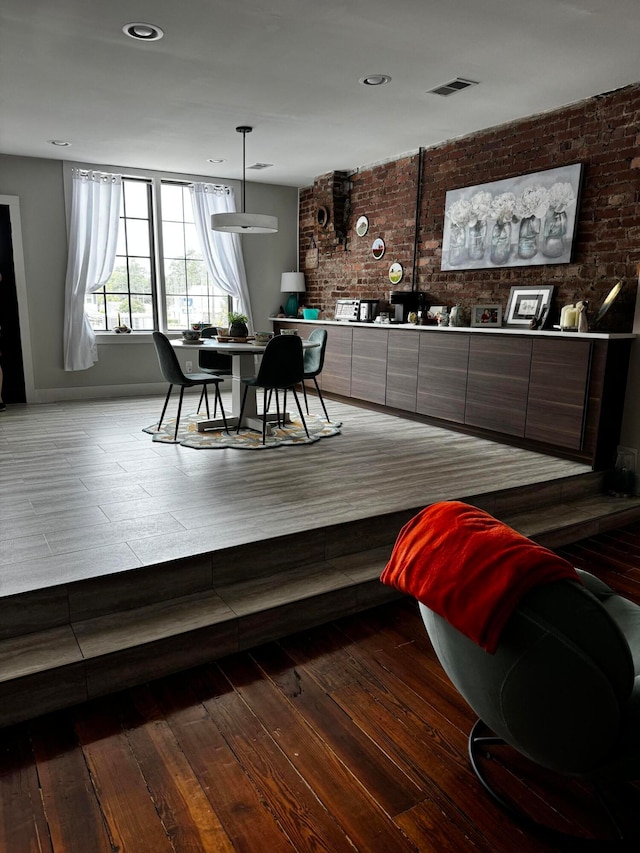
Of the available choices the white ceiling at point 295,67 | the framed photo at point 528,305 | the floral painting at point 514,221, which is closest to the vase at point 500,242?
the floral painting at point 514,221

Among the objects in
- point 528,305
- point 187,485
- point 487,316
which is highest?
point 528,305

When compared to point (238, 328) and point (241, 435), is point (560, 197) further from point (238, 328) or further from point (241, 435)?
point (241, 435)

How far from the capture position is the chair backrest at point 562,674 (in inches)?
58.1

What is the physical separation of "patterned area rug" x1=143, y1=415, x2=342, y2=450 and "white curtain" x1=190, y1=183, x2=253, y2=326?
2616 mm

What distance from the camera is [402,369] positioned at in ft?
20.0

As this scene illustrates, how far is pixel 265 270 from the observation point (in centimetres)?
818

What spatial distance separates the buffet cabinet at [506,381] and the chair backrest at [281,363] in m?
1.45

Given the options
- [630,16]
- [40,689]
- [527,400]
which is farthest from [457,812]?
[630,16]

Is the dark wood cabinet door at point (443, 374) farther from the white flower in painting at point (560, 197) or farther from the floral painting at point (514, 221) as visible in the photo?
the white flower in painting at point (560, 197)

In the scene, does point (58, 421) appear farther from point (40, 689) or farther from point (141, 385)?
point (40, 689)

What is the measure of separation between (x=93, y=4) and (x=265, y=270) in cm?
505

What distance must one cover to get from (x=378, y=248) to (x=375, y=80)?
274cm

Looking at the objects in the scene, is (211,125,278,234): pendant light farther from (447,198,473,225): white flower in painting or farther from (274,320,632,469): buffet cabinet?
(447,198,473,225): white flower in painting

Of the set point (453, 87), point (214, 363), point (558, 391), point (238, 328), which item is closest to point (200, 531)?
point (238, 328)
